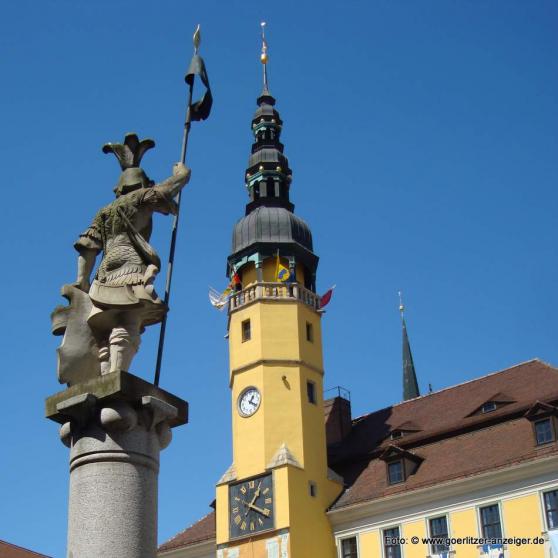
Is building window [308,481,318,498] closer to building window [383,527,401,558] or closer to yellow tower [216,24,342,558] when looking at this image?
yellow tower [216,24,342,558]

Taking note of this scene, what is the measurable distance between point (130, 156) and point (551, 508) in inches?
1084

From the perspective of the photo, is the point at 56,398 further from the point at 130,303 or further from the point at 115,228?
the point at 115,228

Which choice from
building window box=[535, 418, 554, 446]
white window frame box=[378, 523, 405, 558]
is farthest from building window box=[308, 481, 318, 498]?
building window box=[535, 418, 554, 446]

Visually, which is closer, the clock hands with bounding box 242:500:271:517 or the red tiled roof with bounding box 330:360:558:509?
the red tiled roof with bounding box 330:360:558:509

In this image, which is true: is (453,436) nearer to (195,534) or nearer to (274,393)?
(274,393)

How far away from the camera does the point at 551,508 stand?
3484 centimetres

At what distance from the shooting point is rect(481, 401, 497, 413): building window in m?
40.9

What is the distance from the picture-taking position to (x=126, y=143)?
430 inches

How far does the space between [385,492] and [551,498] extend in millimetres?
6659

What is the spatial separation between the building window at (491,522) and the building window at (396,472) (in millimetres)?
3950

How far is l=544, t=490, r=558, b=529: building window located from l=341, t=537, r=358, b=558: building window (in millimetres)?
7737

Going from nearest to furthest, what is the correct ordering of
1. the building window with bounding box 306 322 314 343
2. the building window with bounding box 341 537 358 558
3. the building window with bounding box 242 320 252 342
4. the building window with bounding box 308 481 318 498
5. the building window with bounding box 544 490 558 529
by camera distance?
the building window with bounding box 544 490 558 529 → the building window with bounding box 341 537 358 558 → the building window with bounding box 308 481 318 498 → the building window with bounding box 242 320 252 342 → the building window with bounding box 306 322 314 343

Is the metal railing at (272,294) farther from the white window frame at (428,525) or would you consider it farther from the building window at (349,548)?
the white window frame at (428,525)

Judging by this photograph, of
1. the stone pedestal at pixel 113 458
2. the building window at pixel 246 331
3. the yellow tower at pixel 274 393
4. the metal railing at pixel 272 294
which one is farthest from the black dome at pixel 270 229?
the stone pedestal at pixel 113 458
